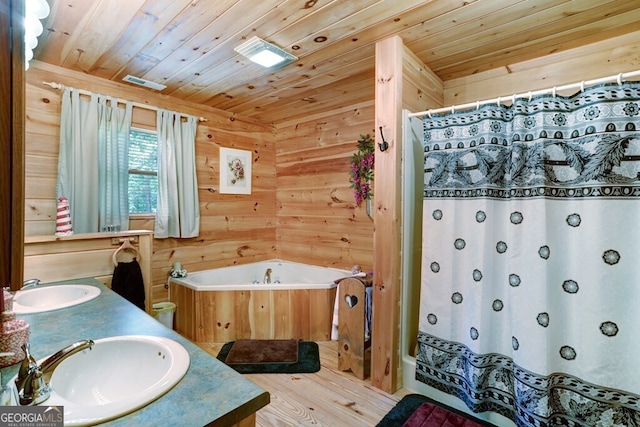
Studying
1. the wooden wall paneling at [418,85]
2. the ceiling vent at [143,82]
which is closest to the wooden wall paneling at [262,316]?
the wooden wall paneling at [418,85]

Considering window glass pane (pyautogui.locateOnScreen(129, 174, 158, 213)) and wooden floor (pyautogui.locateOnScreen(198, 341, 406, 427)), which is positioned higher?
window glass pane (pyautogui.locateOnScreen(129, 174, 158, 213))

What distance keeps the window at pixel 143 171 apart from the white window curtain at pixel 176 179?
4.2 inches

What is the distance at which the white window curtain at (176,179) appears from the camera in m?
3.00

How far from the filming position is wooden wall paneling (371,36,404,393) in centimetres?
201

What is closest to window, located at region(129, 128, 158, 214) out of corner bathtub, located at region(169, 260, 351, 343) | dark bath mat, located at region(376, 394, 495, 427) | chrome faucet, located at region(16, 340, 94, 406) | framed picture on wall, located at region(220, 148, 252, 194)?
framed picture on wall, located at region(220, 148, 252, 194)

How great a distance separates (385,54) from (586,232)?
1.53m

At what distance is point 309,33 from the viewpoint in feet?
6.41

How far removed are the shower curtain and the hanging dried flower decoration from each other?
91 cm

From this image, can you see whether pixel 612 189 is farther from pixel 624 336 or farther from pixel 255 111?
pixel 255 111

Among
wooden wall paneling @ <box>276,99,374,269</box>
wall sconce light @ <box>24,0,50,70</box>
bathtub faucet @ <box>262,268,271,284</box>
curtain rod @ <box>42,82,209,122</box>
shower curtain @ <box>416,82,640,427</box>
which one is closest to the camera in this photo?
wall sconce light @ <box>24,0,50,70</box>

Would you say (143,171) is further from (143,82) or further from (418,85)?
(418,85)

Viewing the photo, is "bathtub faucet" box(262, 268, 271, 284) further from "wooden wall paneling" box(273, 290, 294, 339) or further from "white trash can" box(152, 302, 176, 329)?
"white trash can" box(152, 302, 176, 329)

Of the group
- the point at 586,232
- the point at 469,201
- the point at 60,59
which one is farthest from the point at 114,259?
the point at 586,232

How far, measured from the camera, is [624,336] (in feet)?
4.39
